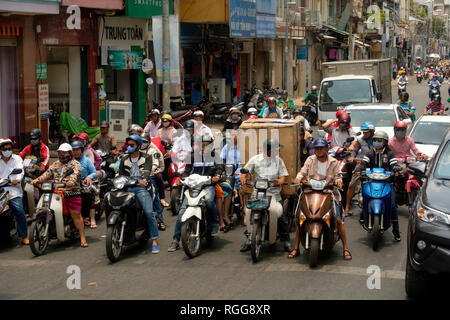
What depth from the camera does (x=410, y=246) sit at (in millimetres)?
7016

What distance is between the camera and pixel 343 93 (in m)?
21.7

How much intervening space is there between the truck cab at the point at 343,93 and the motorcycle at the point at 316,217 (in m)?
12.5

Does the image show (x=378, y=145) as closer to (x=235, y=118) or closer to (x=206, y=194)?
(x=206, y=194)

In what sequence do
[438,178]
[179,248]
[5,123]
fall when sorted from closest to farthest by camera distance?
[438,178] → [179,248] → [5,123]

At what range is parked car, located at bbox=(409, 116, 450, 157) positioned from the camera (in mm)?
13707

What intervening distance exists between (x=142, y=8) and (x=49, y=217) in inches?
550

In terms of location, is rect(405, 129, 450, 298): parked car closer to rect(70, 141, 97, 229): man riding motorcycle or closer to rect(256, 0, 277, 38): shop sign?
rect(70, 141, 97, 229): man riding motorcycle

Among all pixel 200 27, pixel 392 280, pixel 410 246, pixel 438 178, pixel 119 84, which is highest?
pixel 200 27

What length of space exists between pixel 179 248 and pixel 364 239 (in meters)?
2.76

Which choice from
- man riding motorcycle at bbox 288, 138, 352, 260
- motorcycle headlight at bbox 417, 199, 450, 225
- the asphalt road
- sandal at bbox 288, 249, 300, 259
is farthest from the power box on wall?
motorcycle headlight at bbox 417, 199, 450, 225

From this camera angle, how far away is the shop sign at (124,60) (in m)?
22.5
